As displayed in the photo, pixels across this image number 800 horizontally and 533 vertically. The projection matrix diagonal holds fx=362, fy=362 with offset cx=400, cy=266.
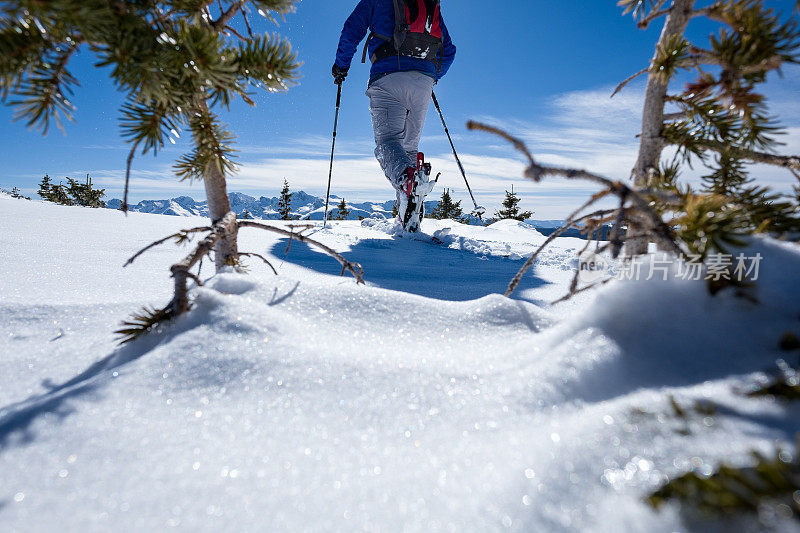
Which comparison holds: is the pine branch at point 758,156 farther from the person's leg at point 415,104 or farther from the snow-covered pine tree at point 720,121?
the person's leg at point 415,104

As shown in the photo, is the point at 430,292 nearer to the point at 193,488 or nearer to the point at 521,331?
the point at 521,331

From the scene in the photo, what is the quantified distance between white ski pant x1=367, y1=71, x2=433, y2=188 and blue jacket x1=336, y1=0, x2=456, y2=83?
0.31ft

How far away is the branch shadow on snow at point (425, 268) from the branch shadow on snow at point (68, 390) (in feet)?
4.53

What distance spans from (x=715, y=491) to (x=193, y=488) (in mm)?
693

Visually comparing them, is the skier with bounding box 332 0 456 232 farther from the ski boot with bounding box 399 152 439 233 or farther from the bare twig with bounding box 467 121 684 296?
the bare twig with bounding box 467 121 684 296

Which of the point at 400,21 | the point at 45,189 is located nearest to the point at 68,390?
the point at 400,21

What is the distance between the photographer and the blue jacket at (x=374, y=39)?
15.5 ft

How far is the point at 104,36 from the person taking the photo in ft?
3.22

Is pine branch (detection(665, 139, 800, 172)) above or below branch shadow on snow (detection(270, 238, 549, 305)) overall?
above

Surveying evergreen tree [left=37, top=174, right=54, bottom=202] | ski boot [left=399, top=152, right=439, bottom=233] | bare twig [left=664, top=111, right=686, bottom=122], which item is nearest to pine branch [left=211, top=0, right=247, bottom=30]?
bare twig [left=664, top=111, right=686, bottom=122]

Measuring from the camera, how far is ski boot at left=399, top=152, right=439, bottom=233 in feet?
15.2

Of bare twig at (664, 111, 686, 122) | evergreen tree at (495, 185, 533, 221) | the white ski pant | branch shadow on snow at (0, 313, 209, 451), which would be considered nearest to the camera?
branch shadow on snow at (0, 313, 209, 451)

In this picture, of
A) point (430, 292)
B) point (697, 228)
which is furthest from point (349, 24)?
point (697, 228)

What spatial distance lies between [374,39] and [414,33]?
60 centimetres
